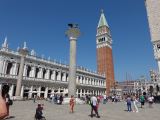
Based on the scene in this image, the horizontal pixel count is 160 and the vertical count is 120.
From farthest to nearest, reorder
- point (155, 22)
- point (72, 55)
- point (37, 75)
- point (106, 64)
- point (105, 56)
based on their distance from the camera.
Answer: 1. point (105, 56)
2. point (106, 64)
3. point (37, 75)
4. point (155, 22)
5. point (72, 55)

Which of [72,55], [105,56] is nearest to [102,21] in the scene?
[105,56]

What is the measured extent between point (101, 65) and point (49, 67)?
126ft

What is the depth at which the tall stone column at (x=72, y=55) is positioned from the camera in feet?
75.4

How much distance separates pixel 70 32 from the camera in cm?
2512

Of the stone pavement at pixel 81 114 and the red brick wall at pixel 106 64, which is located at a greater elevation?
the red brick wall at pixel 106 64

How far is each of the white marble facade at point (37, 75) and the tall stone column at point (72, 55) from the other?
888 inches

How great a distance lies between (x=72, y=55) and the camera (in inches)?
949

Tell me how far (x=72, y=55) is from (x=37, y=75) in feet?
94.1

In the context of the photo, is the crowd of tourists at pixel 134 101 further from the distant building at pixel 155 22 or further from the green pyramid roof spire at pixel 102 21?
the green pyramid roof spire at pixel 102 21

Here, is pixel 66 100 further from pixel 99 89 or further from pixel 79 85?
pixel 99 89

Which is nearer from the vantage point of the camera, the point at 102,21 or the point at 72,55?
the point at 72,55

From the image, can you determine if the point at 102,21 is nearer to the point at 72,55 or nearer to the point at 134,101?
the point at 72,55

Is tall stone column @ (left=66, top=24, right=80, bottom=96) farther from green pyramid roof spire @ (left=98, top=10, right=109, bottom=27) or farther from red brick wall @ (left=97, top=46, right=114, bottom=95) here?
green pyramid roof spire @ (left=98, top=10, right=109, bottom=27)

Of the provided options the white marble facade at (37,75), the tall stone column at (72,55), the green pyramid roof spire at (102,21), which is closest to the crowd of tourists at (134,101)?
the tall stone column at (72,55)
